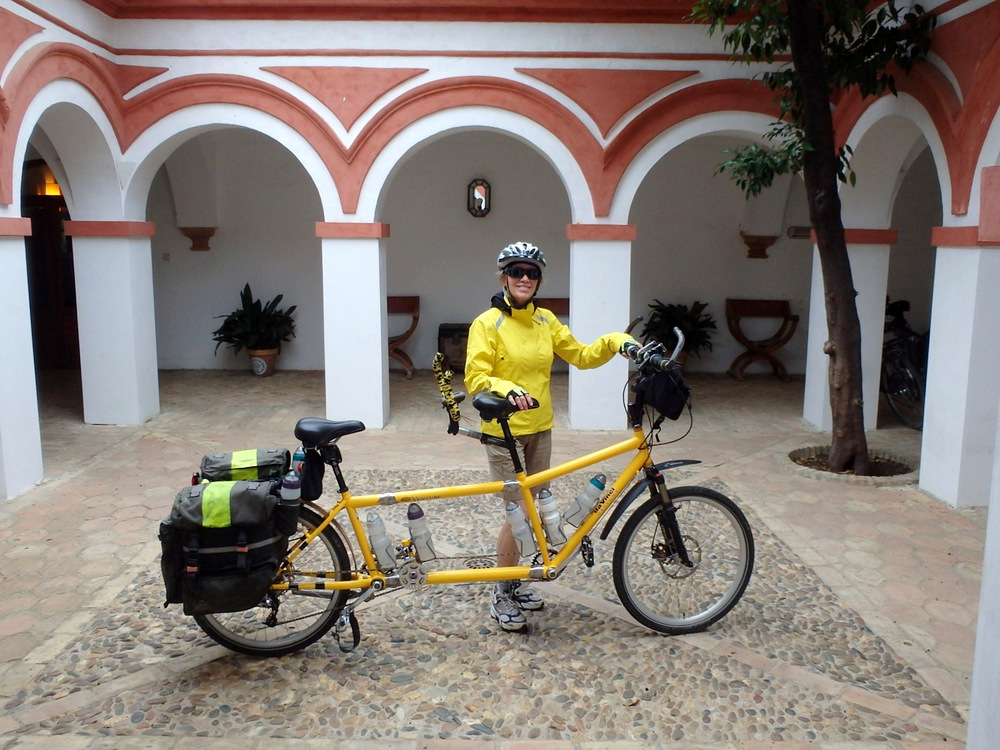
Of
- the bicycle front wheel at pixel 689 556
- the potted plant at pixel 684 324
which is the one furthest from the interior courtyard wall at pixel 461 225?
the bicycle front wheel at pixel 689 556

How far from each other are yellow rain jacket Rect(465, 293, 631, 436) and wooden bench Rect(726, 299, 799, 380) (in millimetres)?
7102

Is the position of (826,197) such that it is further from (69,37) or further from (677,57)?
(69,37)

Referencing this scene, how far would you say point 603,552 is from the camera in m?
4.59

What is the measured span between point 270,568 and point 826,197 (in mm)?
4753

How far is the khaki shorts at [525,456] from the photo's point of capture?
3553 millimetres

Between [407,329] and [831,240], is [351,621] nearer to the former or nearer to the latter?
[831,240]

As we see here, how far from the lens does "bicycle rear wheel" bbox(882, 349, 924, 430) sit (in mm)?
7906

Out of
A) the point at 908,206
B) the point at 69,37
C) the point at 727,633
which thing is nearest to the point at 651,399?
the point at 727,633

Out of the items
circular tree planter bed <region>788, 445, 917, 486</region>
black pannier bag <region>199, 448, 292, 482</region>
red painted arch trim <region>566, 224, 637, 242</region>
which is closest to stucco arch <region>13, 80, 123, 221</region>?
red painted arch trim <region>566, 224, 637, 242</region>

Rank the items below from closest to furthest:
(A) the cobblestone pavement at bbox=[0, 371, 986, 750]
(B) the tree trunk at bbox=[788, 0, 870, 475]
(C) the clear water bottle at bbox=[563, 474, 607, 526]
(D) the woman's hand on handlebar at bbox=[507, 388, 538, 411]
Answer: (A) the cobblestone pavement at bbox=[0, 371, 986, 750] < (D) the woman's hand on handlebar at bbox=[507, 388, 538, 411] < (C) the clear water bottle at bbox=[563, 474, 607, 526] < (B) the tree trunk at bbox=[788, 0, 870, 475]

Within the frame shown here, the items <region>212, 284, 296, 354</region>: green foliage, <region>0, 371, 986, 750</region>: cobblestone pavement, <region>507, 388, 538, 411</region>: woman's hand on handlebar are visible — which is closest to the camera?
<region>0, 371, 986, 750</region>: cobblestone pavement

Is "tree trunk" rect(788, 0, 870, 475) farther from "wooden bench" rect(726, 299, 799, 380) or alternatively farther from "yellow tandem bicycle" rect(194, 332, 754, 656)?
"wooden bench" rect(726, 299, 799, 380)

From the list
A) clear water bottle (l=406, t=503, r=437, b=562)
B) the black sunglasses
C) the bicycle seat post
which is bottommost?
clear water bottle (l=406, t=503, r=437, b=562)

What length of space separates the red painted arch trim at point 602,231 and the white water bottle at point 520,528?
438 cm
